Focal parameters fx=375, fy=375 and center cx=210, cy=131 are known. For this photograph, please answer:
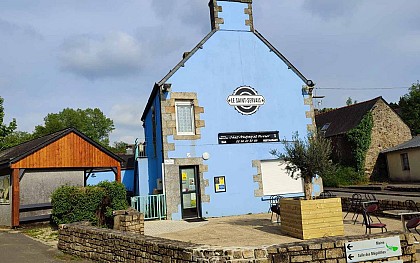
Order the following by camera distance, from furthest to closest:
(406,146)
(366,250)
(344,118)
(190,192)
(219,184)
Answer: (344,118), (406,146), (219,184), (190,192), (366,250)

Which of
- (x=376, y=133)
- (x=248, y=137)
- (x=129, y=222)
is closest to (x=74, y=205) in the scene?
(x=129, y=222)

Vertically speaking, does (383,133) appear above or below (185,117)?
above

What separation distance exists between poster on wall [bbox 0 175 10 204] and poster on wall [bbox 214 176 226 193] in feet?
25.8

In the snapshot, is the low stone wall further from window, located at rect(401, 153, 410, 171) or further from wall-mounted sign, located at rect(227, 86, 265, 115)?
window, located at rect(401, 153, 410, 171)

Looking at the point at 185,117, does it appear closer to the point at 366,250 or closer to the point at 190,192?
the point at 190,192

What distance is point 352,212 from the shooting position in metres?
13.6

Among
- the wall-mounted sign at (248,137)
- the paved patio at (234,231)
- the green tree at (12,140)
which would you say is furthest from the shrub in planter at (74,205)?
the green tree at (12,140)

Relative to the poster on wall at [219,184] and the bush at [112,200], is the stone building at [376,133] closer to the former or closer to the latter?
the poster on wall at [219,184]

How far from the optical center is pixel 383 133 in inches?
1153

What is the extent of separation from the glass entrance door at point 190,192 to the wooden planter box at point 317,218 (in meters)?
5.88

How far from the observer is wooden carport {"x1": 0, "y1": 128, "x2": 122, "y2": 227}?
13.3 meters

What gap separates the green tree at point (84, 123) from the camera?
61.3 metres

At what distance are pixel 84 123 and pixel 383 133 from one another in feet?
174

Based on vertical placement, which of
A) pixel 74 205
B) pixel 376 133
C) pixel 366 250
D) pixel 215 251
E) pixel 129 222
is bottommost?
pixel 366 250
